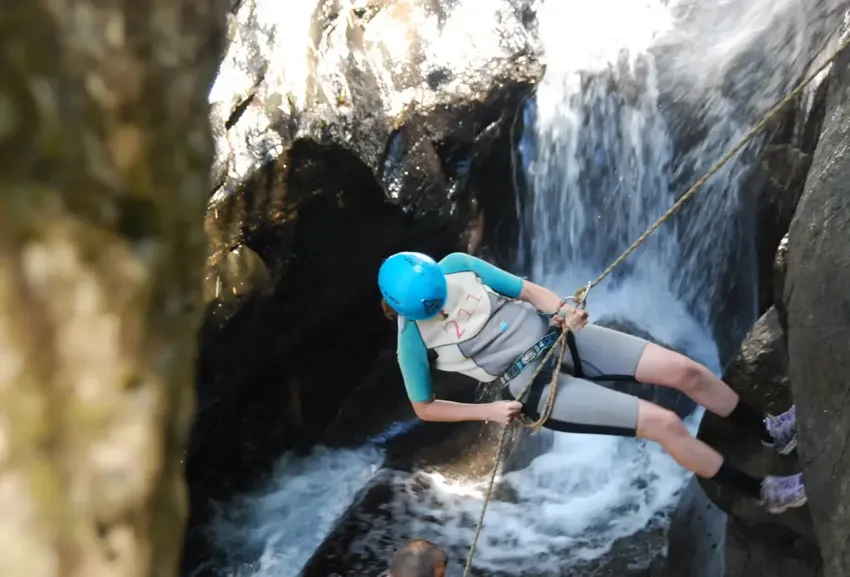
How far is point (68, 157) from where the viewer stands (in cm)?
66

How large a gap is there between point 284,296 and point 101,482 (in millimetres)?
4544

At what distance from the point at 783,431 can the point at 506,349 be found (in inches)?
49.0

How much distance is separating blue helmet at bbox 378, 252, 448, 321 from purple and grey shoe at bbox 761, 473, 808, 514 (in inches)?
62.1

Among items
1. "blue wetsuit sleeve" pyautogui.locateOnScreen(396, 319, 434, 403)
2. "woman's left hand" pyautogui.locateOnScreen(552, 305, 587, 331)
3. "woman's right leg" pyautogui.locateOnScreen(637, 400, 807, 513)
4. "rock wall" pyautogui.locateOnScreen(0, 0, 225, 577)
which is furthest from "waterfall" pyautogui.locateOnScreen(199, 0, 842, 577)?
"rock wall" pyautogui.locateOnScreen(0, 0, 225, 577)

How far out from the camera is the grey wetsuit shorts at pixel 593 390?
9.98 ft

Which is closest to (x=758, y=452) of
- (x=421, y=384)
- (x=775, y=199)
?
(x=421, y=384)

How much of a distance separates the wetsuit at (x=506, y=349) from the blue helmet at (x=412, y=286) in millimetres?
118

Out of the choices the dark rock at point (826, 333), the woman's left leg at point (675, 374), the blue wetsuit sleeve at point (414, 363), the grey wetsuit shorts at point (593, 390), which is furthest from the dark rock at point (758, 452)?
the blue wetsuit sleeve at point (414, 363)

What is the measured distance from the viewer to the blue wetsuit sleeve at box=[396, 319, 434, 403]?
301cm

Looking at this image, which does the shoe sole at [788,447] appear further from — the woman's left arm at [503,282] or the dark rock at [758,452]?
the woman's left arm at [503,282]

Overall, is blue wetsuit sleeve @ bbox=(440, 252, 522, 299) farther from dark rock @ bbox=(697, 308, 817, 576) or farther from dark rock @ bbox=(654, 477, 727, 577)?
dark rock @ bbox=(654, 477, 727, 577)

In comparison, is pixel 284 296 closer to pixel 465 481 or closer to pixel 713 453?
pixel 465 481

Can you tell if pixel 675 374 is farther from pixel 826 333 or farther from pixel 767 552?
pixel 767 552

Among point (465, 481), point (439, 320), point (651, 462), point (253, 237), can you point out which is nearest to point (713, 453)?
point (439, 320)
